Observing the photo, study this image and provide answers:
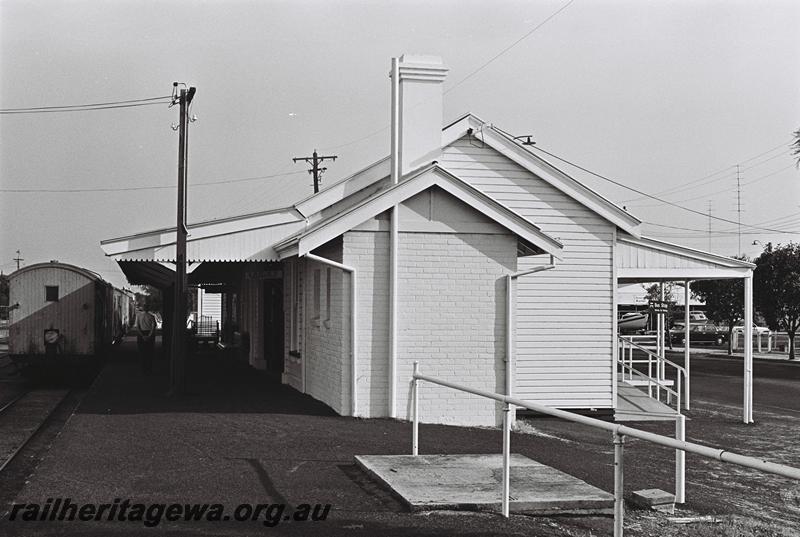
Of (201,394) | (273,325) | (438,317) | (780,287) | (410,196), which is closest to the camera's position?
(410,196)

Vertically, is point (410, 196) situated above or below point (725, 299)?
above

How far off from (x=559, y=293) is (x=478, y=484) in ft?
29.0

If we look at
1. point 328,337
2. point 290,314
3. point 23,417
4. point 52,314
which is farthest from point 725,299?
point 23,417

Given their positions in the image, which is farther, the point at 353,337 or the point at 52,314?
the point at 52,314

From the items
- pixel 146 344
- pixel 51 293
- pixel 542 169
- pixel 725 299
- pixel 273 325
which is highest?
pixel 542 169

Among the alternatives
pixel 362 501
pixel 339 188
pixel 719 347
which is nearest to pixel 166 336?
pixel 339 188

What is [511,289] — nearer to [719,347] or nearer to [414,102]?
[414,102]

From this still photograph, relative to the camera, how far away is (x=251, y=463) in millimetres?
10172

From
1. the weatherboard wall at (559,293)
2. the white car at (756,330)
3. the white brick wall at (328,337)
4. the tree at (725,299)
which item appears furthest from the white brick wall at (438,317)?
the tree at (725,299)

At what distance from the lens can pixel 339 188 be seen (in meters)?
18.8

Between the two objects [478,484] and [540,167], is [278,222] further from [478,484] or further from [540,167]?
[478,484]

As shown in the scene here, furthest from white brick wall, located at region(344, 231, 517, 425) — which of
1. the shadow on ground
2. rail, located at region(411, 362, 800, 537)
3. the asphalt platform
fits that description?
rail, located at region(411, 362, 800, 537)

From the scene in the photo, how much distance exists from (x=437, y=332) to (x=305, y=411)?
7.67 ft

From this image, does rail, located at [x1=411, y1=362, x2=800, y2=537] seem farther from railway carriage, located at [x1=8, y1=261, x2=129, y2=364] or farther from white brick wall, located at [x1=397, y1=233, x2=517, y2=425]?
railway carriage, located at [x1=8, y1=261, x2=129, y2=364]
